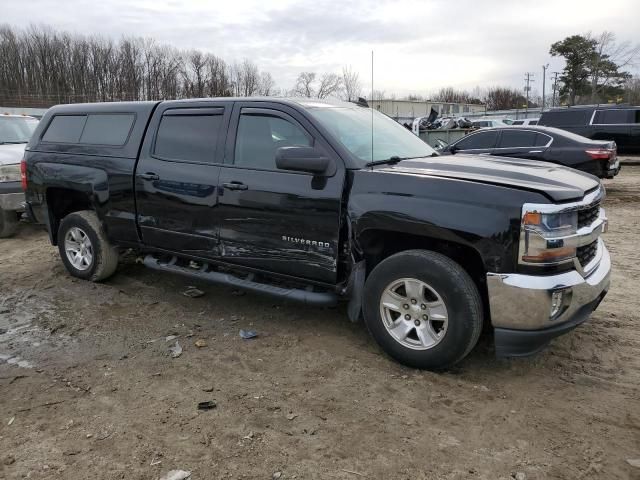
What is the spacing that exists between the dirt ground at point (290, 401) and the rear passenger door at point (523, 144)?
6130 millimetres

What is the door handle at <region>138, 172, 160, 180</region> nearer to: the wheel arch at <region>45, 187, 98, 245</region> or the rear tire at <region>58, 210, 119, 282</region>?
the rear tire at <region>58, 210, 119, 282</region>

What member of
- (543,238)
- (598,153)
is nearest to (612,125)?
(598,153)

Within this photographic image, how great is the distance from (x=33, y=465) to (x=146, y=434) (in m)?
0.57

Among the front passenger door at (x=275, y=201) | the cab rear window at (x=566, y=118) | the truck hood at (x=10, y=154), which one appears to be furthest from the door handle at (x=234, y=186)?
the cab rear window at (x=566, y=118)

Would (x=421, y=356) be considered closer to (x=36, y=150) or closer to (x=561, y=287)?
(x=561, y=287)

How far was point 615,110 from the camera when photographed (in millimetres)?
15297

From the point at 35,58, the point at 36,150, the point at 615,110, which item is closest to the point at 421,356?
the point at 36,150

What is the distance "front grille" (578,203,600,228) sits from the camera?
3.32 meters

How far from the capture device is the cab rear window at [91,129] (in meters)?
5.14

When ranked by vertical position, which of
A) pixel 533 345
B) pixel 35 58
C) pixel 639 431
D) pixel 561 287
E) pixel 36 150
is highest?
pixel 35 58

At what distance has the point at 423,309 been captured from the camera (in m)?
3.50

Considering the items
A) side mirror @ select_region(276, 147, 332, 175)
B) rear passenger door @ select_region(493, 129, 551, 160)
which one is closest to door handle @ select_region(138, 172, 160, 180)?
side mirror @ select_region(276, 147, 332, 175)

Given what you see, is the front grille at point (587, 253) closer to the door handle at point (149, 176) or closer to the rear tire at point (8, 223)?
the door handle at point (149, 176)

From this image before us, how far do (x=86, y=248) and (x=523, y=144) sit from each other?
8.61m
